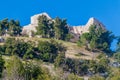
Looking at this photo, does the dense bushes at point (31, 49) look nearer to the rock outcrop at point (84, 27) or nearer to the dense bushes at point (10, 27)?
the dense bushes at point (10, 27)

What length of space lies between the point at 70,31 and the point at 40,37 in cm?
1223

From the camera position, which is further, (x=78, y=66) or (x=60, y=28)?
(x=60, y=28)

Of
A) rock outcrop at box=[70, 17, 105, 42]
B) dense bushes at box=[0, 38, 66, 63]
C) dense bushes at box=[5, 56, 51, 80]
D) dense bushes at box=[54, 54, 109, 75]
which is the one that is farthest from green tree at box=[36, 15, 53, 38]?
dense bushes at box=[5, 56, 51, 80]

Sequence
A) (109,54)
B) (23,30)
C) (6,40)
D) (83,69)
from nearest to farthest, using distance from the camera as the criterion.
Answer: (83,69) → (6,40) → (109,54) → (23,30)

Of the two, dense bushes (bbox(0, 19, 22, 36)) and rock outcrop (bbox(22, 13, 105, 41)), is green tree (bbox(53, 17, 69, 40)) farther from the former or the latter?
dense bushes (bbox(0, 19, 22, 36))

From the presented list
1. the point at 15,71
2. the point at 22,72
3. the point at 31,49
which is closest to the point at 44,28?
the point at 31,49

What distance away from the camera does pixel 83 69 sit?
113m

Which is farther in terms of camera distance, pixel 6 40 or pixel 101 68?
pixel 6 40

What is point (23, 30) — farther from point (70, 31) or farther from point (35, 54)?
point (35, 54)

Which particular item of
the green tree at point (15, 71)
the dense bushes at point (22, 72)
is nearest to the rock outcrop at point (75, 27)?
the dense bushes at point (22, 72)

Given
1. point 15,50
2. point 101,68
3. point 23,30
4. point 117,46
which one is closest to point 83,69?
point 101,68

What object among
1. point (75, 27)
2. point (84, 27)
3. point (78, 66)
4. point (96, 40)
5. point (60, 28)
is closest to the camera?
point (78, 66)

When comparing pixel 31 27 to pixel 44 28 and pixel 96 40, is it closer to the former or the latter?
pixel 44 28

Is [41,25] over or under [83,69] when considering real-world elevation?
over
